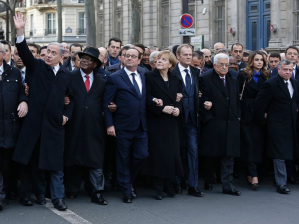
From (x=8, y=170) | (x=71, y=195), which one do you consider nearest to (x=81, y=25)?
(x=71, y=195)

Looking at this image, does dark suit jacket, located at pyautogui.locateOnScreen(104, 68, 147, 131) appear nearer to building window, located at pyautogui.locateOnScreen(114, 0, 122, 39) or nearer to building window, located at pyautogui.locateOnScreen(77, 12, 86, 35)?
building window, located at pyautogui.locateOnScreen(114, 0, 122, 39)

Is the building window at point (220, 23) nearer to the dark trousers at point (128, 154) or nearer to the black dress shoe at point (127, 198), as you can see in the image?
the dark trousers at point (128, 154)

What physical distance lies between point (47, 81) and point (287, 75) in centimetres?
372

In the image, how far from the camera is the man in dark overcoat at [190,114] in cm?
945

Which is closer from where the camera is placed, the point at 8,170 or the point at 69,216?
the point at 69,216

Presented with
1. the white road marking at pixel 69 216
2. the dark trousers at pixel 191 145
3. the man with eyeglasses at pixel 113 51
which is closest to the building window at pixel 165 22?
the man with eyeglasses at pixel 113 51

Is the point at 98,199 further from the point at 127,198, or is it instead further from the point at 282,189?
the point at 282,189

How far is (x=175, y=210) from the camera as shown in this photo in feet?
27.7

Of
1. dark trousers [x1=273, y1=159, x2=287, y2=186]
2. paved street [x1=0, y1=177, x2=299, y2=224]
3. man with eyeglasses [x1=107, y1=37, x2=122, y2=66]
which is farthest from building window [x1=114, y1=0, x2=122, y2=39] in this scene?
paved street [x1=0, y1=177, x2=299, y2=224]

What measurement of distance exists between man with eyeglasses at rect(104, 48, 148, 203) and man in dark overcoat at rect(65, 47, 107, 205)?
0.51 ft

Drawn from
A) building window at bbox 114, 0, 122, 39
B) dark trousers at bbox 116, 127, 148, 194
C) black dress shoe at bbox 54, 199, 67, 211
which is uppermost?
building window at bbox 114, 0, 122, 39

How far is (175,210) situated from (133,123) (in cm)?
135

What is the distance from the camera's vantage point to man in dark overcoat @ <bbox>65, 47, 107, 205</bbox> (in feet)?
29.1

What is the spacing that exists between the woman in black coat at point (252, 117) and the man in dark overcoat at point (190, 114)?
38.7 inches
